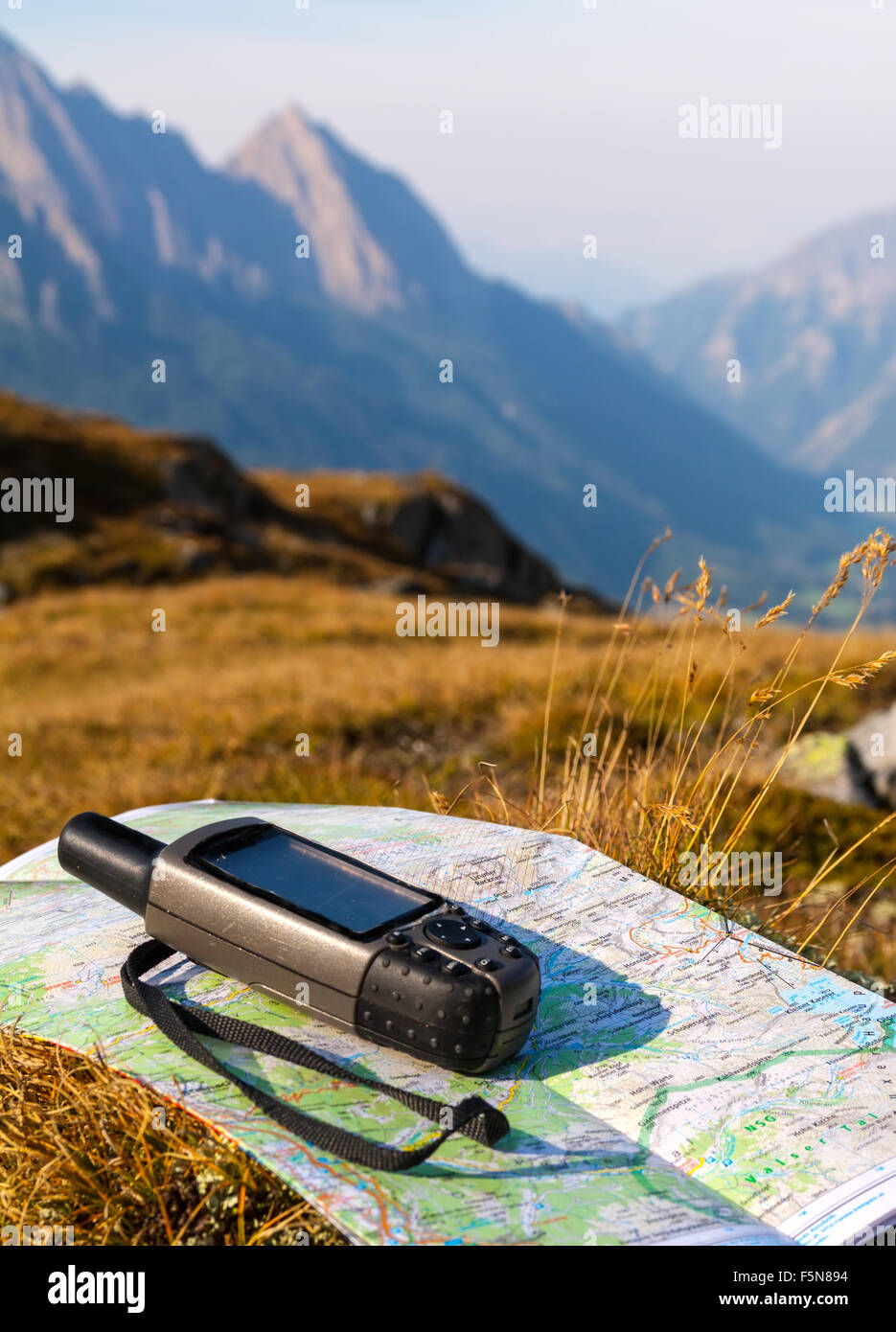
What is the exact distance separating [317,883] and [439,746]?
5610mm

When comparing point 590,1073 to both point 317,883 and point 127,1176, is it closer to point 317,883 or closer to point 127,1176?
point 317,883

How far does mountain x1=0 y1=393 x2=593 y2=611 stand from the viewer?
26.2 meters

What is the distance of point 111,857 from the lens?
255 cm

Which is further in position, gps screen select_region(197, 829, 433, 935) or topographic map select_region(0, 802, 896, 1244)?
gps screen select_region(197, 829, 433, 935)

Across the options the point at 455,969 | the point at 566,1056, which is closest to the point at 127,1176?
the point at 455,969

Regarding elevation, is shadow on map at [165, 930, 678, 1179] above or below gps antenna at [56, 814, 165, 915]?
below

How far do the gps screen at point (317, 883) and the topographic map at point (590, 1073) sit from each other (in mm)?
255

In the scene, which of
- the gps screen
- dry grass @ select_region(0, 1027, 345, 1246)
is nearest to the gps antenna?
the gps screen

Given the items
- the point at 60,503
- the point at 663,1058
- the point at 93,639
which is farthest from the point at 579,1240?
the point at 60,503

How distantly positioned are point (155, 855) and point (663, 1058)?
1.27 metres

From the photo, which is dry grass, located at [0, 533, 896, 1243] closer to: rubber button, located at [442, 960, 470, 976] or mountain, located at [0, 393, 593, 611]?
rubber button, located at [442, 960, 470, 976]

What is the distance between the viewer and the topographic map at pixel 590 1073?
6.21ft

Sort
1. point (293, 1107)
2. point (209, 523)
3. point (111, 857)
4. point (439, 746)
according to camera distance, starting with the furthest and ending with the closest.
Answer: point (209, 523) → point (439, 746) → point (111, 857) → point (293, 1107)

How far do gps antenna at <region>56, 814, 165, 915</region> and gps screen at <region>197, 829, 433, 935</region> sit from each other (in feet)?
0.58
